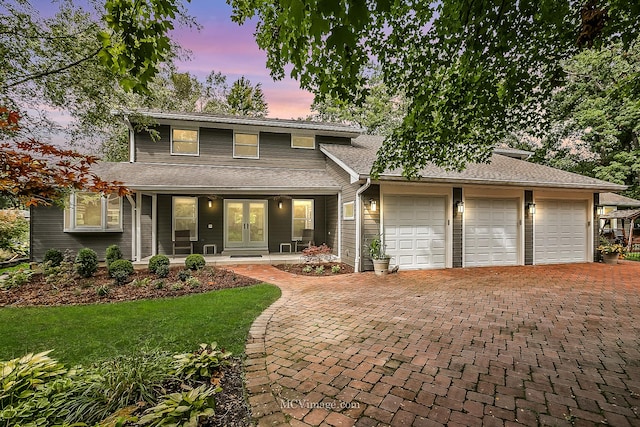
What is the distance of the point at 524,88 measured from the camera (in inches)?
159

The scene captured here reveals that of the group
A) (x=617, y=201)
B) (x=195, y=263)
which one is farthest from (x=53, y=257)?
(x=617, y=201)

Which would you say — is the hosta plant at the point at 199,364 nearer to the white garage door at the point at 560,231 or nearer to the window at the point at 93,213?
the window at the point at 93,213

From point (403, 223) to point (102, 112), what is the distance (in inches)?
307

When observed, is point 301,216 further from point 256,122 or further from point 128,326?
point 128,326

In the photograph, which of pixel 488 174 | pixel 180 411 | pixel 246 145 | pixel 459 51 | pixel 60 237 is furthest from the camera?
pixel 246 145

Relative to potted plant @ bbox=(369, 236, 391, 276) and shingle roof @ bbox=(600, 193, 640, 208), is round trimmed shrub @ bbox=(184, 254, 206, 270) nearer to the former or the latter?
potted plant @ bbox=(369, 236, 391, 276)

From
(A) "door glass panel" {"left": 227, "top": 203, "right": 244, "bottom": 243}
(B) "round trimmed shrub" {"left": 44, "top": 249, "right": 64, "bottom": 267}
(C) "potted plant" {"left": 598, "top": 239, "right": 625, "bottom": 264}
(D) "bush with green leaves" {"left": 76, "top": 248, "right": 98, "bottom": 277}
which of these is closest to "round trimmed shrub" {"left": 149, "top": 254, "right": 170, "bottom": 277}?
(D) "bush with green leaves" {"left": 76, "top": 248, "right": 98, "bottom": 277}

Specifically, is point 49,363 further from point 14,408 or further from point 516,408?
point 516,408

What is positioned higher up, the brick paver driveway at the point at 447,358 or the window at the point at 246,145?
the window at the point at 246,145

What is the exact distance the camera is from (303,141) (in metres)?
12.4

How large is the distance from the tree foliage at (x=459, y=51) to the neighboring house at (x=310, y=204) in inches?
145

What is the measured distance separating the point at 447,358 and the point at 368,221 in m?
5.38

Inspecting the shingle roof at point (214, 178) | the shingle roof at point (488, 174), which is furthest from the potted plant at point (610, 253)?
the shingle roof at point (214, 178)

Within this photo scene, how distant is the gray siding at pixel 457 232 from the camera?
29.7 feet
